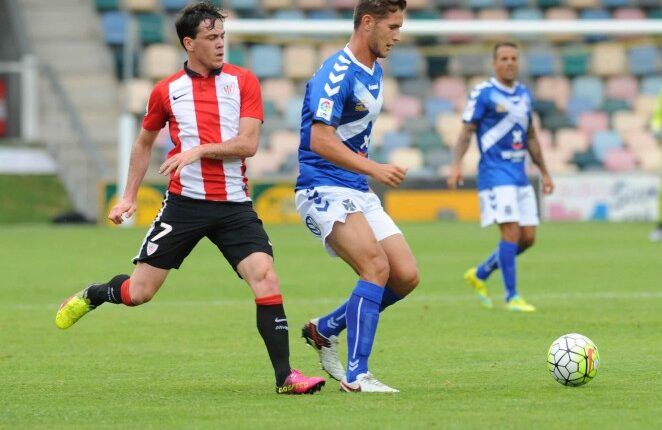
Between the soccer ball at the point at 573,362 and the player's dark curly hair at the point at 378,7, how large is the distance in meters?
1.92

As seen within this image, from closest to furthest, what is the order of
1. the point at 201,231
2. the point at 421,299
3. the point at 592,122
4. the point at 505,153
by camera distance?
the point at 201,231, the point at 505,153, the point at 421,299, the point at 592,122

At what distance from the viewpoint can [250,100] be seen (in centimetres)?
737

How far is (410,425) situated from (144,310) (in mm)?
6130

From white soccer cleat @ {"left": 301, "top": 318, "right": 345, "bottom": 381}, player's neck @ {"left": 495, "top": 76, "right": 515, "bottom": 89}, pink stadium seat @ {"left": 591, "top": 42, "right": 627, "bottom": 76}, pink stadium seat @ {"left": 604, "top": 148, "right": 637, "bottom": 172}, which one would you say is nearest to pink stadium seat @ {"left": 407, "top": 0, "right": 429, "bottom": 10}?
pink stadium seat @ {"left": 591, "top": 42, "right": 627, "bottom": 76}

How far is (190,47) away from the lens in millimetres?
7352

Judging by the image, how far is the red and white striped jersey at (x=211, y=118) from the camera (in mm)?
7355

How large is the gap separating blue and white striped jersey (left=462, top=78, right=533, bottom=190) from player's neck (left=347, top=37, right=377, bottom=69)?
15.5ft

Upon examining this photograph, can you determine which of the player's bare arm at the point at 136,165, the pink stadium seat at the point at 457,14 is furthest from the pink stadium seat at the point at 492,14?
the player's bare arm at the point at 136,165

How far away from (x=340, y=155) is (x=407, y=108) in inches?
830

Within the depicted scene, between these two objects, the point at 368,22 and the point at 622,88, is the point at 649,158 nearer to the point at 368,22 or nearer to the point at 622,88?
the point at 622,88

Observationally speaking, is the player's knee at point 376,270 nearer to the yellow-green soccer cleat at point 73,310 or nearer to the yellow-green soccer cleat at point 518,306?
the yellow-green soccer cleat at point 73,310

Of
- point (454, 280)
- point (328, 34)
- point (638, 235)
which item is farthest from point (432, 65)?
point (454, 280)

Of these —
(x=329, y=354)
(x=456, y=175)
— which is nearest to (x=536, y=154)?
(x=456, y=175)

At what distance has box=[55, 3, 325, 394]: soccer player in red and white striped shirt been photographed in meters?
7.19
